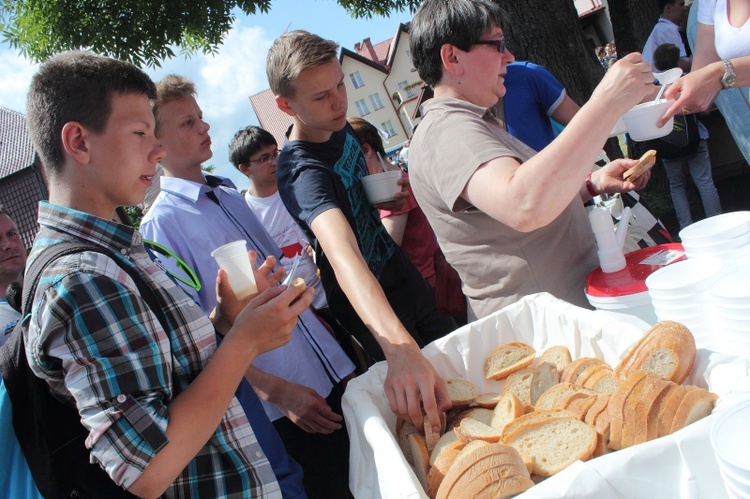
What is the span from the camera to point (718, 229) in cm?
145

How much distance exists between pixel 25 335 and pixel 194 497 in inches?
21.7

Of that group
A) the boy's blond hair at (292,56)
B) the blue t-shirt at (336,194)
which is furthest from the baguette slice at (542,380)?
the boy's blond hair at (292,56)

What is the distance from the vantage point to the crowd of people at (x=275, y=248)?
1110mm

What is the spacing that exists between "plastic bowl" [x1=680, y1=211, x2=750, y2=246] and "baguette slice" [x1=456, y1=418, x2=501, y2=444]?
765mm

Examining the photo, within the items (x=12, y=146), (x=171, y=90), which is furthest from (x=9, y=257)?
(x=12, y=146)

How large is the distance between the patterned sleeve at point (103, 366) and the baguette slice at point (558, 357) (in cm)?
101

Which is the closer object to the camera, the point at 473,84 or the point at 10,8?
the point at 473,84

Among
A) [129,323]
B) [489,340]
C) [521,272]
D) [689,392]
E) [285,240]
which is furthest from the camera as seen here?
[285,240]

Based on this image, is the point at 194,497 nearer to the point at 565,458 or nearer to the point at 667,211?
the point at 565,458

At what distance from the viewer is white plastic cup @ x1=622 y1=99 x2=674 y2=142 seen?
179cm

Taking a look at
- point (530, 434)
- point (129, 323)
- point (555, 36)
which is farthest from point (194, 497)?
point (555, 36)

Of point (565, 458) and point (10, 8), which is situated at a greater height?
point (10, 8)

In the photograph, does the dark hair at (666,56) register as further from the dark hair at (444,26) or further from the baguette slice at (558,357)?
the baguette slice at (558,357)

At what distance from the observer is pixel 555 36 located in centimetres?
444
